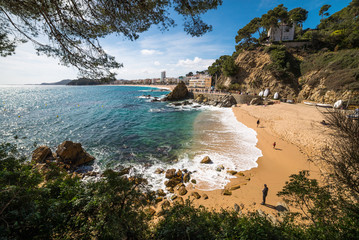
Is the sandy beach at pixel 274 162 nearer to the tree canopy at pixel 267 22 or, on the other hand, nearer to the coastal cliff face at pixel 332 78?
the coastal cliff face at pixel 332 78

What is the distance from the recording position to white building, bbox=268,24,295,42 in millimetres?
42731

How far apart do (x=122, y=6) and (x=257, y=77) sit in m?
41.2

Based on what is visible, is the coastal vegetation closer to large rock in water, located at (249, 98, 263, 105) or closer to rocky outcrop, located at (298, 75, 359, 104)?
rocky outcrop, located at (298, 75, 359, 104)

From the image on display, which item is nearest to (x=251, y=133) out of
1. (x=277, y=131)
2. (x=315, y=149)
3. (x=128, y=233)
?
(x=277, y=131)

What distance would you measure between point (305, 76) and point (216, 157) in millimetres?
34972

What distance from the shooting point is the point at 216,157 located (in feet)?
39.6

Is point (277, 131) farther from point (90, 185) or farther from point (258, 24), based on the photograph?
point (258, 24)

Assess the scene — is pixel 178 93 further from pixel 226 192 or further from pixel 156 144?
pixel 226 192

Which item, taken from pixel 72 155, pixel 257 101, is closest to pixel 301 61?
pixel 257 101

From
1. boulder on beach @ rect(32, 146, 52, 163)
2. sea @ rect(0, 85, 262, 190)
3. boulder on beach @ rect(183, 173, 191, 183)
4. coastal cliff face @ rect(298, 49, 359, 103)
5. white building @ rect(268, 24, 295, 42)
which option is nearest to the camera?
boulder on beach @ rect(183, 173, 191, 183)

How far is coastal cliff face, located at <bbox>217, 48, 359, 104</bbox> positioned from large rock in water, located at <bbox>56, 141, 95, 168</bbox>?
3318 cm

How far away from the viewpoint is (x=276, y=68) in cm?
3388

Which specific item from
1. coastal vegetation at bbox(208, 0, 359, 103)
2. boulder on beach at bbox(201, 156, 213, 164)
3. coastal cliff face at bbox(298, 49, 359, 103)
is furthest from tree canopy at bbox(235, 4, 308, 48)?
boulder on beach at bbox(201, 156, 213, 164)

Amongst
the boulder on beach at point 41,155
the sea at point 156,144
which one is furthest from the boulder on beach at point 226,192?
the boulder on beach at point 41,155
